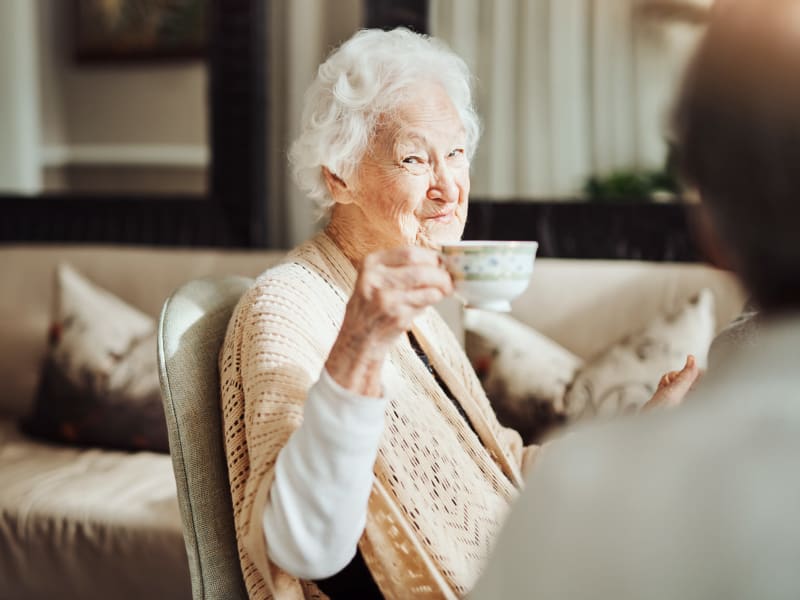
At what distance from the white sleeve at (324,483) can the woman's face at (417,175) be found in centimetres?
36

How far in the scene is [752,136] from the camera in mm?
573

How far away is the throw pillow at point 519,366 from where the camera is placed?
6.54 feet

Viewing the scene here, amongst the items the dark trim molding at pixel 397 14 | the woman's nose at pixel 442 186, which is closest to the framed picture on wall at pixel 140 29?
the dark trim molding at pixel 397 14

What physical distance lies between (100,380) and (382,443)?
1586mm

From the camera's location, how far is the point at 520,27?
2.54 meters

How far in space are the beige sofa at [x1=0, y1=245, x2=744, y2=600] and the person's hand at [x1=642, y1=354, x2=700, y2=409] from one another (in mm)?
587

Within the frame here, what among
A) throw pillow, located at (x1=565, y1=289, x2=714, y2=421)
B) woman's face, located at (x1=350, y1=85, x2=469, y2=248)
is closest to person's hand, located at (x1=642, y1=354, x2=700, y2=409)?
woman's face, located at (x1=350, y1=85, x2=469, y2=248)

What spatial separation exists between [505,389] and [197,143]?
1.69 m

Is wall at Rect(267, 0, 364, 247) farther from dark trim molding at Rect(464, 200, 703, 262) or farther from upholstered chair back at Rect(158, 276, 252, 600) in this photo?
upholstered chair back at Rect(158, 276, 252, 600)

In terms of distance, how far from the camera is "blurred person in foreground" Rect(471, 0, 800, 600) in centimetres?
54

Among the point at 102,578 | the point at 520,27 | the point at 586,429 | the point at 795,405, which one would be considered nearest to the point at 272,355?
the point at 586,429

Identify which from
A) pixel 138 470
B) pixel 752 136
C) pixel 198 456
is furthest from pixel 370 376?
pixel 138 470

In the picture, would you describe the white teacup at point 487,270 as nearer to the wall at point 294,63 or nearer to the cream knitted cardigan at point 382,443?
the cream knitted cardigan at point 382,443

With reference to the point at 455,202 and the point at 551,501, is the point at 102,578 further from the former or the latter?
the point at 551,501
